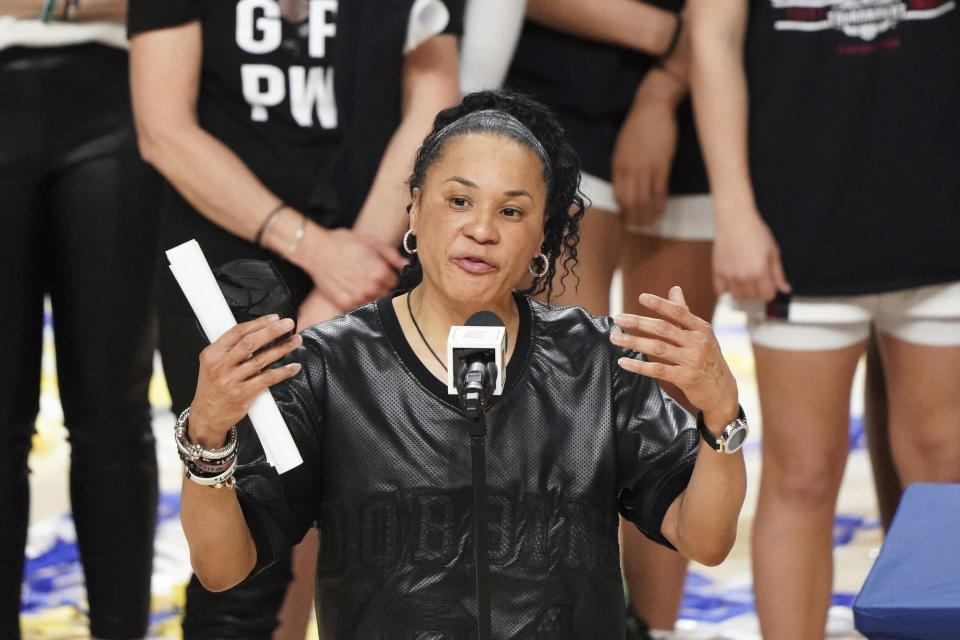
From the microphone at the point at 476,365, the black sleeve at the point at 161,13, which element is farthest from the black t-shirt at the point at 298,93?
the microphone at the point at 476,365

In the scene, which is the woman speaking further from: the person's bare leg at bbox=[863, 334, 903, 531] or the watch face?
the person's bare leg at bbox=[863, 334, 903, 531]

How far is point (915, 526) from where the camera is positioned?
2.00 meters

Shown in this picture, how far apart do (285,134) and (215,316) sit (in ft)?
3.28

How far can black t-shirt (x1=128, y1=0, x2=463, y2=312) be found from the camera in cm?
272

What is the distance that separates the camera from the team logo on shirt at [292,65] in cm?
274

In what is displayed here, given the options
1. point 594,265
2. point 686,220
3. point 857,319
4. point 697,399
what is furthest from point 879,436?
point 697,399

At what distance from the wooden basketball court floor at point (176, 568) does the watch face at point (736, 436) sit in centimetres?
114

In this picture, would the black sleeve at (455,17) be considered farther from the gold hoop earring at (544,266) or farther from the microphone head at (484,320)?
the microphone head at (484,320)

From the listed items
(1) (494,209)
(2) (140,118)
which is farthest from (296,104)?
(1) (494,209)

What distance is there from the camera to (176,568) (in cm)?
385

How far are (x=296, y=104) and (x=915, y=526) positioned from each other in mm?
1332

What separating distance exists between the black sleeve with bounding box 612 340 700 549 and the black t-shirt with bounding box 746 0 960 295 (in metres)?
0.88

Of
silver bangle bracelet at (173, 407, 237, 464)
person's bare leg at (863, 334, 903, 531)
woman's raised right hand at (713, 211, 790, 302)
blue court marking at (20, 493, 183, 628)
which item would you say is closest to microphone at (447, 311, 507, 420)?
silver bangle bracelet at (173, 407, 237, 464)

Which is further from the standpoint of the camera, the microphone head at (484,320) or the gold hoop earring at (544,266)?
the gold hoop earring at (544,266)
